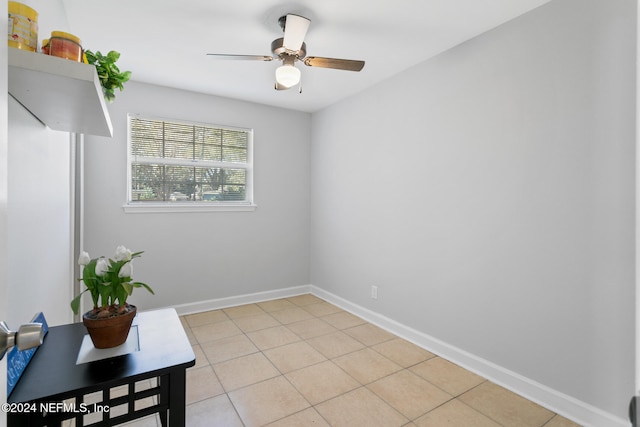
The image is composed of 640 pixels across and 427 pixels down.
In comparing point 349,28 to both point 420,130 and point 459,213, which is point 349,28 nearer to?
point 420,130

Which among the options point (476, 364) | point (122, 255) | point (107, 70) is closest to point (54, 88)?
point (107, 70)

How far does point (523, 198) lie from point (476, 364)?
1235 millimetres

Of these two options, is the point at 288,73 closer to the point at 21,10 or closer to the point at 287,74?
the point at 287,74

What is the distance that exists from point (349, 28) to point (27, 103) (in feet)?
6.16

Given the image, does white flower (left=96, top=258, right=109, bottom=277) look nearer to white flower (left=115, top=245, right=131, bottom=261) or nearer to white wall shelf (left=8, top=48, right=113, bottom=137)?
white flower (left=115, top=245, right=131, bottom=261)

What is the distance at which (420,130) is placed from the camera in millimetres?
2721

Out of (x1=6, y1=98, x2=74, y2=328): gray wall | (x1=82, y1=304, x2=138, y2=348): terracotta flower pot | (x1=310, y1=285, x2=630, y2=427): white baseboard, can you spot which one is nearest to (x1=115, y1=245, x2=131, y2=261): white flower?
(x1=82, y1=304, x2=138, y2=348): terracotta flower pot

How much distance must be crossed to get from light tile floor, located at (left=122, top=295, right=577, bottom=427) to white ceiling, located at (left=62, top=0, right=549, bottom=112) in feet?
8.03

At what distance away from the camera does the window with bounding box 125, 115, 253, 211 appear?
325 cm

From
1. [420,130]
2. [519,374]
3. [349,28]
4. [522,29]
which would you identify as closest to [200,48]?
[349,28]

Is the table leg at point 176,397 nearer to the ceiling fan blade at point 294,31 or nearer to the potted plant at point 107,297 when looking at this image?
the potted plant at point 107,297

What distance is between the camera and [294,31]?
192cm

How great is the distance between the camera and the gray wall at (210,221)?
306 centimetres

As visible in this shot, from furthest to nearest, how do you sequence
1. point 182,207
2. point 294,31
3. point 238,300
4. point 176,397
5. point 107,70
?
point 238,300 → point 182,207 → point 294,31 → point 107,70 → point 176,397
